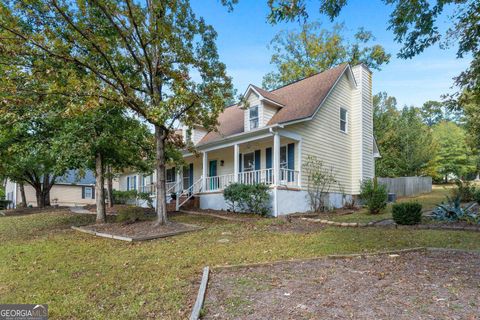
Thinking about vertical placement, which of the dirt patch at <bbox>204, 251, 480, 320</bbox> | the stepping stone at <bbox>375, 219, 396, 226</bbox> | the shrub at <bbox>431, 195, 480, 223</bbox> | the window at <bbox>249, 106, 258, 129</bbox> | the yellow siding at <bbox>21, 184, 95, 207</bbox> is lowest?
the yellow siding at <bbox>21, 184, 95, 207</bbox>

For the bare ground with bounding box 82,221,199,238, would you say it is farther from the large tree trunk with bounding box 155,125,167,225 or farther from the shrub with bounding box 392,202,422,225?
the shrub with bounding box 392,202,422,225

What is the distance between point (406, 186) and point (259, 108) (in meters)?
14.4

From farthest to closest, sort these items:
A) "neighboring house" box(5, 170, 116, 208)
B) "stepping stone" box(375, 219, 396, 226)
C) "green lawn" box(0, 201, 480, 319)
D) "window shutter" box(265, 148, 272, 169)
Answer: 1. "neighboring house" box(5, 170, 116, 208)
2. "window shutter" box(265, 148, 272, 169)
3. "stepping stone" box(375, 219, 396, 226)
4. "green lawn" box(0, 201, 480, 319)

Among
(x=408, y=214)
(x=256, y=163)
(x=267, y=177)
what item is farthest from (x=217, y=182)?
(x=408, y=214)

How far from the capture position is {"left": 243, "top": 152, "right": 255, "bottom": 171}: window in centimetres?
1678

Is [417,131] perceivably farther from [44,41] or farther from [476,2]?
[44,41]

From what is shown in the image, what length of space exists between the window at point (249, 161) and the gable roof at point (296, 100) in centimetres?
146

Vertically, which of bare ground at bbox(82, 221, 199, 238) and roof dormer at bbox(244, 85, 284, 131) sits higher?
roof dormer at bbox(244, 85, 284, 131)

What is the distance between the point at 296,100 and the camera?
1630 centimetres

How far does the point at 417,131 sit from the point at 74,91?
28.1m

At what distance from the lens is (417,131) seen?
2872cm

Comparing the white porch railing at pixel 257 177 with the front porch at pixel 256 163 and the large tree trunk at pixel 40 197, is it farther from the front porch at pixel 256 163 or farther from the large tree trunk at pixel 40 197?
the large tree trunk at pixel 40 197

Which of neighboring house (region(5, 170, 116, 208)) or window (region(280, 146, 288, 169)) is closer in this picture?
window (region(280, 146, 288, 169))

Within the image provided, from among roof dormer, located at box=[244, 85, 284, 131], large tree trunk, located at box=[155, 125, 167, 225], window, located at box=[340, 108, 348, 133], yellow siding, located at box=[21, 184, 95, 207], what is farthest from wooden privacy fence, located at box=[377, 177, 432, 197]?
yellow siding, located at box=[21, 184, 95, 207]
